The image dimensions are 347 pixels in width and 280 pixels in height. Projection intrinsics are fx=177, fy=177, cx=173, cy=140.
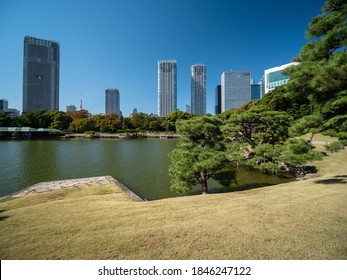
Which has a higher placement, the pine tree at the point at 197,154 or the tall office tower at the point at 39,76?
the tall office tower at the point at 39,76

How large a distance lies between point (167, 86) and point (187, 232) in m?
108

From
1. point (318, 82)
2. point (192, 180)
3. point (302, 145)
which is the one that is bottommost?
point (192, 180)

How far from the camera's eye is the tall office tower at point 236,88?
3880 inches

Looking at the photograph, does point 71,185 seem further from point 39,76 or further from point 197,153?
point 39,76

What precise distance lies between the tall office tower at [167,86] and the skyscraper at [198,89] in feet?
66.5

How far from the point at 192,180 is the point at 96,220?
470cm

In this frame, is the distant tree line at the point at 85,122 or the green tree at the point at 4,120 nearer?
the green tree at the point at 4,120

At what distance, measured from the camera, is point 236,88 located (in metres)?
99.4

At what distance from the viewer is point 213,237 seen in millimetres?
2758

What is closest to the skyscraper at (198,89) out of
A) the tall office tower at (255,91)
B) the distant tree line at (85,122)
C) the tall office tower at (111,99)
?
the tall office tower at (255,91)

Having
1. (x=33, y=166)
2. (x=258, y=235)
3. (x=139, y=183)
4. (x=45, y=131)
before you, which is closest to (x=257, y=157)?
(x=139, y=183)

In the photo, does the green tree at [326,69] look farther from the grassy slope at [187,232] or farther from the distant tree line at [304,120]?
the grassy slope at [187,232]
